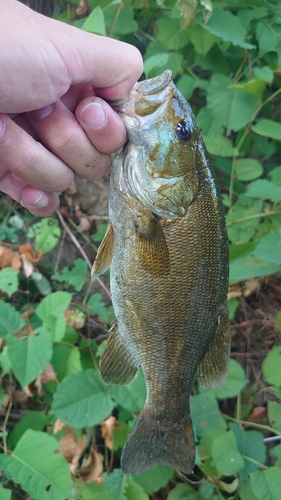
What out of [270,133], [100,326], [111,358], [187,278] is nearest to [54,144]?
[187,278]

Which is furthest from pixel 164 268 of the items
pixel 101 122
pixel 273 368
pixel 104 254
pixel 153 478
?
pixel 153 478

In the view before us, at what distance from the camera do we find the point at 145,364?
62.1 inches

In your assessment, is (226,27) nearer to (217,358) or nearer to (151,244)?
(151,244)

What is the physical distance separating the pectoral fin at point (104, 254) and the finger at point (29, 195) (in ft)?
1.04

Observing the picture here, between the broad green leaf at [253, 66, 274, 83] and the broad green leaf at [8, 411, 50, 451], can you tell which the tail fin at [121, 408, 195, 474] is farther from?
the broad green leaf at [253, 66, 274, 83]

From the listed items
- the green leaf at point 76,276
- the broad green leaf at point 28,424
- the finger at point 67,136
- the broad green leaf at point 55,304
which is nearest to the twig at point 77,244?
the green leaf at point 76,276

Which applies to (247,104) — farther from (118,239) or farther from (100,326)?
(100,326)

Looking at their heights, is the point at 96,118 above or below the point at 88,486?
above

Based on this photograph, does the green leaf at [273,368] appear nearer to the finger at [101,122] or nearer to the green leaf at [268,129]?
the green leaf at [268,129]

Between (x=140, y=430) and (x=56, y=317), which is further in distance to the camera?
(x=56, y=317)

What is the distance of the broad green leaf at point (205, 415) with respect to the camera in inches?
85.9

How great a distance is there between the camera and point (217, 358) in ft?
5.17

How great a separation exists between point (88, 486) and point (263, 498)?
912 millimetres

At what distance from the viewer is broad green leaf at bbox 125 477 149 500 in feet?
6.46
